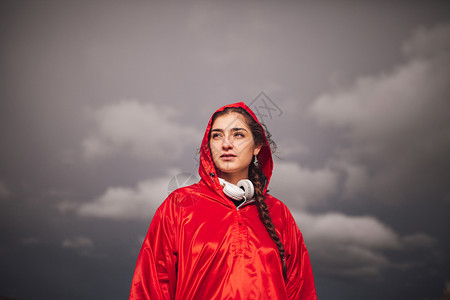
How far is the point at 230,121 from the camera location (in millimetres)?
2391

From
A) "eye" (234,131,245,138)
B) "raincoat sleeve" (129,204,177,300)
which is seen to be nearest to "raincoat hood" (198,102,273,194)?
"eye" (234,131,245,138)

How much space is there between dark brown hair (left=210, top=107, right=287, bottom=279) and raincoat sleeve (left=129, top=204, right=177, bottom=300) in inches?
27.8

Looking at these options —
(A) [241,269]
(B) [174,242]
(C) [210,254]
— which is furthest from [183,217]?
(A) [241,269]

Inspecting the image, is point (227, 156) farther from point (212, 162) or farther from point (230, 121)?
point (230, 121)

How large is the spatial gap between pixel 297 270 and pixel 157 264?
3.66 feet

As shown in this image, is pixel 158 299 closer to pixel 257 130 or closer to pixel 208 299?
pixel 208 299

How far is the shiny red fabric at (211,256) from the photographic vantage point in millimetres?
1934

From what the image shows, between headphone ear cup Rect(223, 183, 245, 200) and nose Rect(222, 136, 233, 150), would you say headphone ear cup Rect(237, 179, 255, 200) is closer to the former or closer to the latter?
headphone ear cup Rect(223, 183, 245, 200)

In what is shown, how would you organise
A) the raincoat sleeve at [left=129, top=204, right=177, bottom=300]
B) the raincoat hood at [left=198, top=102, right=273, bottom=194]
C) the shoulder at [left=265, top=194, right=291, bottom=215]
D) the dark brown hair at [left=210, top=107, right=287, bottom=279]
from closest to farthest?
the raincoat sleeve at [left=129, top=204, right=177, bottom=300], the dark brown hair at [left=210, top=107, right=287, bottom=279], the raincoat hood at [left=198, top=102, right=273, bottom=194], the shoulder at [left=265, top=194, right=291, bottom=215]

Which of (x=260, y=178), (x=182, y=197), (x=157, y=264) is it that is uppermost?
(x=260, y=178)

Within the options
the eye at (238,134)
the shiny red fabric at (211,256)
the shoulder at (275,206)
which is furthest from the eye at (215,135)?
the shoulder at (275,206)

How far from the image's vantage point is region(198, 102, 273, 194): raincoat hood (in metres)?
2.33

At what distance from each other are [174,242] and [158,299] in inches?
14.6

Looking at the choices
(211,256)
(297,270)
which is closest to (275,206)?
(297,270)
